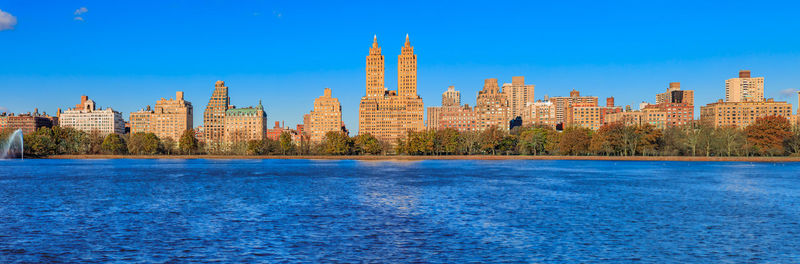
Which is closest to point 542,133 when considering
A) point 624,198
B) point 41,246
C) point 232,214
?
point 624,198

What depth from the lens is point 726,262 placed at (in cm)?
2584

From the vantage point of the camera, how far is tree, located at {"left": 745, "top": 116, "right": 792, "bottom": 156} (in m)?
156

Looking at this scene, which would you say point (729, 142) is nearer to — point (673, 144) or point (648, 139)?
point (673, 144)

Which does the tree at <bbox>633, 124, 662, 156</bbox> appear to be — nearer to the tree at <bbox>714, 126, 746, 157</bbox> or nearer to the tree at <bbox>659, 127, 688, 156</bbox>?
the tree at <bbox>659, 127, 688, 156</bbox>

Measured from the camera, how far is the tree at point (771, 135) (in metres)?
156

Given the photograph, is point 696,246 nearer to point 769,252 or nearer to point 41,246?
point 769,252

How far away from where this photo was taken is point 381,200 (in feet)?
170

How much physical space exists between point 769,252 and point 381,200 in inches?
1161

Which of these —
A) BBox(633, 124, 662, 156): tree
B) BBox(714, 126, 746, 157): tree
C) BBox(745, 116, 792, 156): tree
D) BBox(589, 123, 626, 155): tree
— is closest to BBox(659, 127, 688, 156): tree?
BBox(633, 124, 662, 156): tree

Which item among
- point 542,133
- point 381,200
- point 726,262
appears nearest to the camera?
point 726,262

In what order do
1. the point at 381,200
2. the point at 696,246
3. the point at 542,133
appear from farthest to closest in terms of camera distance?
the point at 542,133
the point at 381,200
the point at 696,246

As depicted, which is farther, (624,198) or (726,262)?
(624,198)

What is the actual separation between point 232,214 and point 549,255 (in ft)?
73.2

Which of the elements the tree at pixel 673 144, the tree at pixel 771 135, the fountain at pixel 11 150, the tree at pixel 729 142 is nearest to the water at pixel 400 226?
the tree at pixel 771 135
